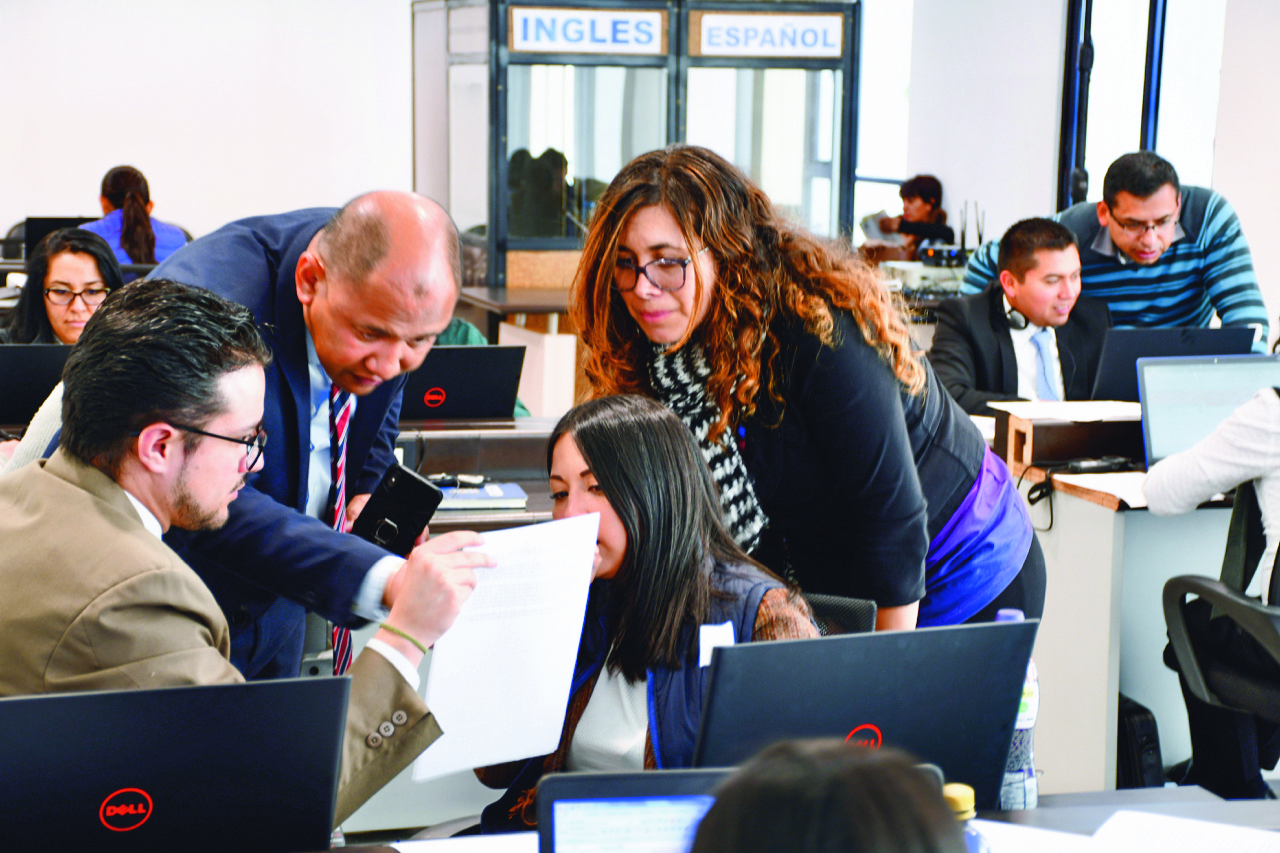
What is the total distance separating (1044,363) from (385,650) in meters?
2.82

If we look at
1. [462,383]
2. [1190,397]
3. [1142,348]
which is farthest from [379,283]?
[1142,348]

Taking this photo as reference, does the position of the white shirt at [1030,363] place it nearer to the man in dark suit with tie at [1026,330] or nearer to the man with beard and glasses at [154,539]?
the man in dark suit with tie at [1026,330]

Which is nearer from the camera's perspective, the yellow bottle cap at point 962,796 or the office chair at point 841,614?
the yellow bottle cap at point 962,796

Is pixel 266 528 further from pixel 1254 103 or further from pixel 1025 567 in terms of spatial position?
pixel 1254 103

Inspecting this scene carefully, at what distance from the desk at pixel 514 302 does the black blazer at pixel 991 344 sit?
2594 millimetres

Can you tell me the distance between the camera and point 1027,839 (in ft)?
4.01

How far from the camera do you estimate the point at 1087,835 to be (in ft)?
4.06

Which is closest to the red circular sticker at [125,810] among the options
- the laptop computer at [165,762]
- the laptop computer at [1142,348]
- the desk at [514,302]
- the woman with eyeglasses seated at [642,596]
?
the laptop computer at [165,762]

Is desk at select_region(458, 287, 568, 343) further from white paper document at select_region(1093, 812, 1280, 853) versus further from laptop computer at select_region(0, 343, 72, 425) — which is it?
white paper document at select_region(1093, 812, 1280, 853)

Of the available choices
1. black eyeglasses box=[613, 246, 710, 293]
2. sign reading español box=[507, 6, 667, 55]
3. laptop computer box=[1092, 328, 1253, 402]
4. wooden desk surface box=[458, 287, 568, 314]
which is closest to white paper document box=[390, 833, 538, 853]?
black eyeglasses box=[613, 246, 710, 293]

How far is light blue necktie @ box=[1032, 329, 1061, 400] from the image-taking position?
355 cm

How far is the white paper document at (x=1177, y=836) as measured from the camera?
1191 mm

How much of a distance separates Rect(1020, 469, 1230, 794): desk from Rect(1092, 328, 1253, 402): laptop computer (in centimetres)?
47

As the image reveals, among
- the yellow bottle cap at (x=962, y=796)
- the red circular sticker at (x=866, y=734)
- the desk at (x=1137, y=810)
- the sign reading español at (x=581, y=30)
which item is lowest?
the desk at (x=1137, y=810)
